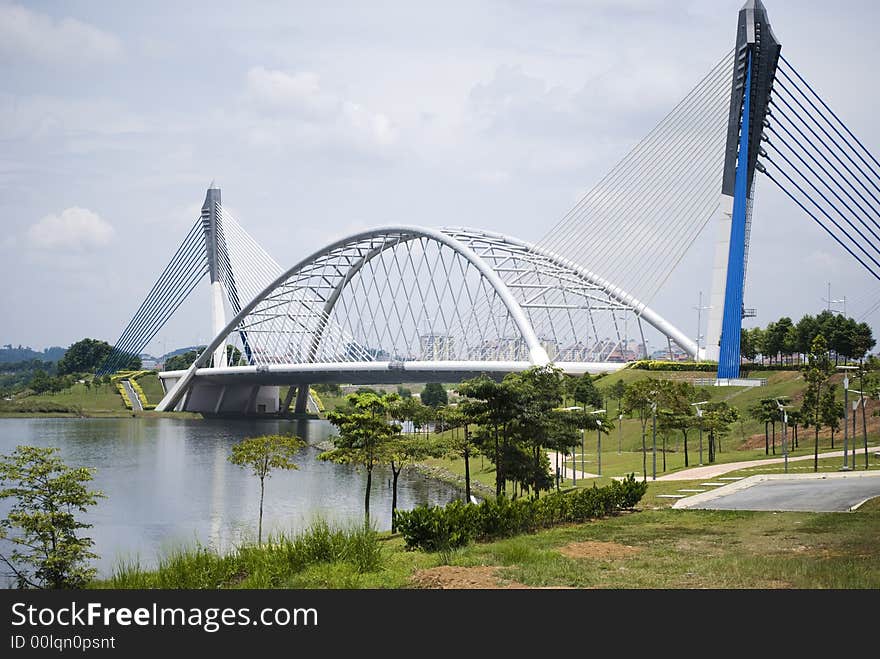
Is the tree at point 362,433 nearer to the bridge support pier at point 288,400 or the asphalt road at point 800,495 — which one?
the asphalt road at point 800,495

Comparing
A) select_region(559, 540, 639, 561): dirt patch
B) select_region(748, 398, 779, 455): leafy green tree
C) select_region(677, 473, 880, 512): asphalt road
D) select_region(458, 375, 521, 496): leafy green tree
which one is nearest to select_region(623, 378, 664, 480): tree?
select_region(748, 398, 779, 455): leafy green tree

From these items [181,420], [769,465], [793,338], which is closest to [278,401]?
[181,420]

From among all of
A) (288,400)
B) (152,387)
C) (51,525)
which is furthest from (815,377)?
(152,387)

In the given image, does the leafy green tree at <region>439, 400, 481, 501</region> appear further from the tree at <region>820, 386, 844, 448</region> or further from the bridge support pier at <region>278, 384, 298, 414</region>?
the bridge support pier at <region>278, 384, 298, 414</region>

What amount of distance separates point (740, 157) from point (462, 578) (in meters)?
46.6

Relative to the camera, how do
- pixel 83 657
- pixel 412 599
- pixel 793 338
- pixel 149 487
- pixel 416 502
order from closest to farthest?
pixel 83 657 → pixel 412 599 → pixel 416 502 → pixel 149 487 → pixel 793 338

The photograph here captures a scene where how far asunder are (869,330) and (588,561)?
63.5 m

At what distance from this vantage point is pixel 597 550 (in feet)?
62.9

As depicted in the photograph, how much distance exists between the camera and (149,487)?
47781mm

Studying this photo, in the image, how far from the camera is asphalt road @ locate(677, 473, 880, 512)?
80.1ft

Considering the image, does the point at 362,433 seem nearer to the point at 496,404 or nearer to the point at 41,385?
the point at 496,404

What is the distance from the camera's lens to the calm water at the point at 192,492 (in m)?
34.4

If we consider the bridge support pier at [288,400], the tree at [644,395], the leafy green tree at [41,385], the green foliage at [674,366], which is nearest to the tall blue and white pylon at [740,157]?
the green foliage at [674,366]

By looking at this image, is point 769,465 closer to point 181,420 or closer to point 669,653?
point 669,653
